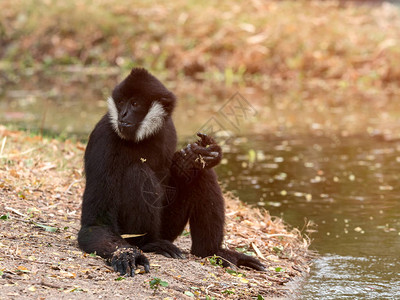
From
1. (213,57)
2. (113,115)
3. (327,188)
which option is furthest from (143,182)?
(213,57)

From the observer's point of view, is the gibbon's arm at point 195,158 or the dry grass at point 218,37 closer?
the gibbon's arm at point 195,158

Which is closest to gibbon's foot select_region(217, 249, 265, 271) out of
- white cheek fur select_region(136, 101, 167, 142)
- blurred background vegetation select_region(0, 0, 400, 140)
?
white cheek fur select_region(136, 101, 167, 142)

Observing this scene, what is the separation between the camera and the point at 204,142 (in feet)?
20.6

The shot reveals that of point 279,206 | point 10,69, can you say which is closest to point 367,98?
point 279,206

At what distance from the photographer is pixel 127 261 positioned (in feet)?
17.8

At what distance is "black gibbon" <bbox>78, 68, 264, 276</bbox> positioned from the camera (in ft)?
19.1

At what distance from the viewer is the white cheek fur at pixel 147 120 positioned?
5.85 metres

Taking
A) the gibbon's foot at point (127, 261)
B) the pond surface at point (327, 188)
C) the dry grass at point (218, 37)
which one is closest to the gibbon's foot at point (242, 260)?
the pond surface at point (327, 188)

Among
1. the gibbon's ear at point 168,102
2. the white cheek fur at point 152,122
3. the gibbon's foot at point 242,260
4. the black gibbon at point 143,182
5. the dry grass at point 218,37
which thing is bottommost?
the gibbon's foot at point 242,260

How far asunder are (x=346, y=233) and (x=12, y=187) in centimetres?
388

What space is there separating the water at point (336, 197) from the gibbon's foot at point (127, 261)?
1514mm

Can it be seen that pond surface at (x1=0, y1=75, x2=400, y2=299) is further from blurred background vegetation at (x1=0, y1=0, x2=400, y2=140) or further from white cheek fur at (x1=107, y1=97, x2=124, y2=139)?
white cheek fur at (x1=107, y1=97, x2=124, y2=139)

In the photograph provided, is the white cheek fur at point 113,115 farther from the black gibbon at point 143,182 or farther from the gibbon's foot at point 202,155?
the gibbon's foot at point 202,155

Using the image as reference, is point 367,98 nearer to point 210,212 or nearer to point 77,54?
point 77,54
